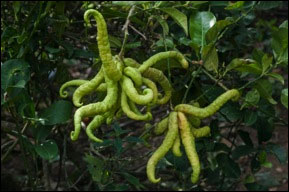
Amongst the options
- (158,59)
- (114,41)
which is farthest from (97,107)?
(114,41)

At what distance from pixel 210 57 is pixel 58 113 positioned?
49 cm

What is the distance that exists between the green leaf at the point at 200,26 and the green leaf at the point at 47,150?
20.7 inches

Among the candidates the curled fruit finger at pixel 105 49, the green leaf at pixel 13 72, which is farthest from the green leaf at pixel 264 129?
the curled fruit finger at pixel 105 49

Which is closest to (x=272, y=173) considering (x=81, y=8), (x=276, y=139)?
(x=276, y=139)

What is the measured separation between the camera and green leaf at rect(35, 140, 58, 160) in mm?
1464

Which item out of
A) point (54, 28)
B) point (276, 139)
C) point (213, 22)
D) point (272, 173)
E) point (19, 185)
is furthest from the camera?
point (276, 139)

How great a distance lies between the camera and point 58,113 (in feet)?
4.92

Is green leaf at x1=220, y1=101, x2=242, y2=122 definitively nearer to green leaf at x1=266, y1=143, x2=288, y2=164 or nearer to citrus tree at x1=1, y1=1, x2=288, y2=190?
citrus tree at x1=1, y1=1, x2=288, y2=190

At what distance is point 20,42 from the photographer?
148 centimetres

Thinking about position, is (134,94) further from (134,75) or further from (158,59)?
(158,59)

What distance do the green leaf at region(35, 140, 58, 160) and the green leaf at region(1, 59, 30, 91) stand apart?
0.66ft

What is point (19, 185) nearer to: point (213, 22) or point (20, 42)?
point (20, 42)

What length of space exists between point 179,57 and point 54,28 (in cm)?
57

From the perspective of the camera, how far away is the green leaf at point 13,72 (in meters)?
1.47
